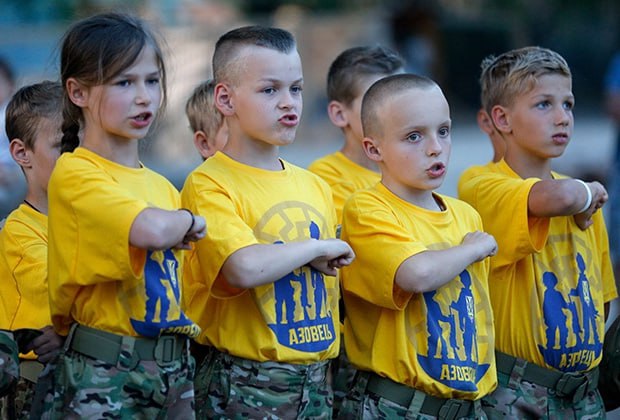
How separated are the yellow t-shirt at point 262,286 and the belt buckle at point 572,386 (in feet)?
3.78

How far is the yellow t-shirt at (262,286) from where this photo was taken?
13.6ft

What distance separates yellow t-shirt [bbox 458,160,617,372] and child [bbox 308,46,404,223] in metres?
0.72

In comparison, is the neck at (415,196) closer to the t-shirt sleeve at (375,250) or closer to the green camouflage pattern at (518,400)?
the t-shirt sleeve at (375,250)

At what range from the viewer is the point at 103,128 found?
405cm

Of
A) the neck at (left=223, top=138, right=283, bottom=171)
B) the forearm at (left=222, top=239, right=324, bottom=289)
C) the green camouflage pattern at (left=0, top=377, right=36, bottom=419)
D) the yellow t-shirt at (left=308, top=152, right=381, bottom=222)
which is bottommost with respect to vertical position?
the green camouflage pattern at (left=0, top=377, right=36, bottom=419)

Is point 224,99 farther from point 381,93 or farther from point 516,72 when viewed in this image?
point 516,72

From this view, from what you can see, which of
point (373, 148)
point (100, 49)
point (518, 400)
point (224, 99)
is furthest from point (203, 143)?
point (518, 400)

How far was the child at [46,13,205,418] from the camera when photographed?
3.83m

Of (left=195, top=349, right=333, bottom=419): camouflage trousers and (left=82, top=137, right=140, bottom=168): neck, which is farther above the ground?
(left=82, top=137, right=140, bottom=168): neck

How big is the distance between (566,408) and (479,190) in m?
Answer: 1.06

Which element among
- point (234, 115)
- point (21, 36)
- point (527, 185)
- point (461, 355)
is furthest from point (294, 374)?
point (21, 36)

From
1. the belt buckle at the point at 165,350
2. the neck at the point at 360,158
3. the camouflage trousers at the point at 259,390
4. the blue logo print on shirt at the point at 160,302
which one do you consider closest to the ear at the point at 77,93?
the blue logo print on shirt at the point at 160,302

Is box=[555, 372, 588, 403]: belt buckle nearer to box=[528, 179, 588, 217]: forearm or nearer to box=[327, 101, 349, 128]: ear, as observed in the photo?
box=[528, 179, 588, 217]: forearm

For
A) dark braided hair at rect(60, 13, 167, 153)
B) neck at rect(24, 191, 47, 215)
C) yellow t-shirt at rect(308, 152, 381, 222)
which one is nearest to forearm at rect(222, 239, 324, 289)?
dark braided hair at rect(60, 13, 167, 153)
